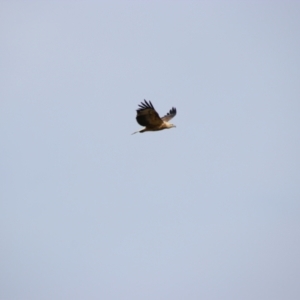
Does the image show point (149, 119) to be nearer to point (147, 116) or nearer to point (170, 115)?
point (147, 116)

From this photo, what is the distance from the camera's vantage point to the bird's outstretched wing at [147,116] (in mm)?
26573

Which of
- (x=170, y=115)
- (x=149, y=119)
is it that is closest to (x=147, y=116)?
(x=149, y=119)

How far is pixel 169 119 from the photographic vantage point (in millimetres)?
31094

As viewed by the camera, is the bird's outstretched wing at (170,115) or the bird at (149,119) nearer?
the bird at (149,119)

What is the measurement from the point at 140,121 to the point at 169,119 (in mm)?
3946

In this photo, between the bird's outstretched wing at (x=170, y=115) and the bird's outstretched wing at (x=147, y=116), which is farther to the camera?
the bird's outstretched wing at (x=170, y=115)

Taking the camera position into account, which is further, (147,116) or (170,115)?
(170,115)

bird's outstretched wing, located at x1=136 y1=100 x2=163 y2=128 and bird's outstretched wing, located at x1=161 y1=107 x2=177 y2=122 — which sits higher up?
bird's outstretched wing, located at x1=161 y1=107 x2=177 y2=122

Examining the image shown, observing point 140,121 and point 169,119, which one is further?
point 169,119

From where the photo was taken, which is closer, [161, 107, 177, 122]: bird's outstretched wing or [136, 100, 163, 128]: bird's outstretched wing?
[136, 100, 163, 128]: bird's outstretched wing

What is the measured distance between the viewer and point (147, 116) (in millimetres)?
27078

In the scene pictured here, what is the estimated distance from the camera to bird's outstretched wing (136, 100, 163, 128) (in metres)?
26.6

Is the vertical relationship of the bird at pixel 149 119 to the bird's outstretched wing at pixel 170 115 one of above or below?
below

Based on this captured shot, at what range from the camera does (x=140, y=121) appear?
2734cm
